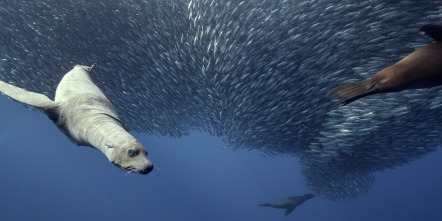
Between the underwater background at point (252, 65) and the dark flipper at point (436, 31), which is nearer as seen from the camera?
the dark flipper at point (436, 31)

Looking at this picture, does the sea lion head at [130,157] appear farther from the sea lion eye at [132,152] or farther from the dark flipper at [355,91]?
the dark flipper at [355,91]

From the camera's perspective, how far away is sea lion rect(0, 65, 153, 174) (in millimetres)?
1591

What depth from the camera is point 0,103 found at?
111 ft

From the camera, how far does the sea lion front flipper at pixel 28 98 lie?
2.27 m

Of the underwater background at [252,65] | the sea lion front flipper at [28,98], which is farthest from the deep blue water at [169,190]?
the sea lion front flipper at [28,98]

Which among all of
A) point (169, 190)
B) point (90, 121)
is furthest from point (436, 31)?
point (169, 190)

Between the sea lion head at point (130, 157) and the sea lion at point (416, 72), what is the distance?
1.55 metres

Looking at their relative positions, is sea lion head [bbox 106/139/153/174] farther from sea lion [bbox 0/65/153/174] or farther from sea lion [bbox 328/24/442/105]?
sea lion [bbox 328/24/442/105]

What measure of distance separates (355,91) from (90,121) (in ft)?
7.20

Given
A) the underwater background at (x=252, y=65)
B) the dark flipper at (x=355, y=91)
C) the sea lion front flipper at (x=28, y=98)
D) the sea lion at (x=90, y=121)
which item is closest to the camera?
the dark flipper at (x=355, y=91)

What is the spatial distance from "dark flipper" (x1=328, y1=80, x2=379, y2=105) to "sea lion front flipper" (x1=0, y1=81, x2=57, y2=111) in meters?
2.73

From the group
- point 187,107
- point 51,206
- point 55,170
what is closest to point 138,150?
point 187,107

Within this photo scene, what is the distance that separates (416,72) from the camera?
4.24ft

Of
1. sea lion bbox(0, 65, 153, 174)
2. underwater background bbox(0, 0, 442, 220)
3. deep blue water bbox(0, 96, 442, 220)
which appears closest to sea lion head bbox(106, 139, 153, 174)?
sea lion bbox(0, 65, 153, 174)
